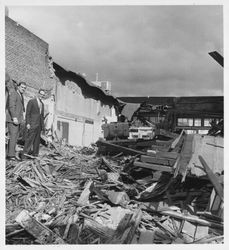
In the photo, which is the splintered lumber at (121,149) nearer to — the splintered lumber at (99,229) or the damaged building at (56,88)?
the splintered lumber at (99,229)

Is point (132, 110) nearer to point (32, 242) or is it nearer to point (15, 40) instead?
point (15, 40)

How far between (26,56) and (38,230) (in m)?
9.00

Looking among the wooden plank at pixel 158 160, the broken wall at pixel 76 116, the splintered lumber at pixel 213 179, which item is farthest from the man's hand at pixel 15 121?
the broken wall at pixel 76 116

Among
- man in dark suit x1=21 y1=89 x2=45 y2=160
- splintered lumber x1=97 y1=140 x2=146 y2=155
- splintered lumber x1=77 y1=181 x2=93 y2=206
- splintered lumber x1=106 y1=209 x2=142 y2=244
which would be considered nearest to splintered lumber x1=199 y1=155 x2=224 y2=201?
splintered lumber x1=106 y1=209 x2=142 y2=244

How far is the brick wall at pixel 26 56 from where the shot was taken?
1132cm

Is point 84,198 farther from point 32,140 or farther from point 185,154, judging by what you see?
point 32,140

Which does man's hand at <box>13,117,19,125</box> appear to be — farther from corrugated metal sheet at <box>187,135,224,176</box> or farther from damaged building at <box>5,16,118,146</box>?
damaged building at <box>5,16,118,146</box>

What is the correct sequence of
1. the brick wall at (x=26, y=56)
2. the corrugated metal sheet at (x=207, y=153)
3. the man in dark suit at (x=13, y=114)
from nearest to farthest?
the corrugated metal sheet at (x=207, y=153) → the man in dark suit at (x=13, y=114) → the brick wall at (x=26, y=56)

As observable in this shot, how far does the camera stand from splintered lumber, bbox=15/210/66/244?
15.9 feet

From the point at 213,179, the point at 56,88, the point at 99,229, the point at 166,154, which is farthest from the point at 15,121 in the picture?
the point at 56,88
